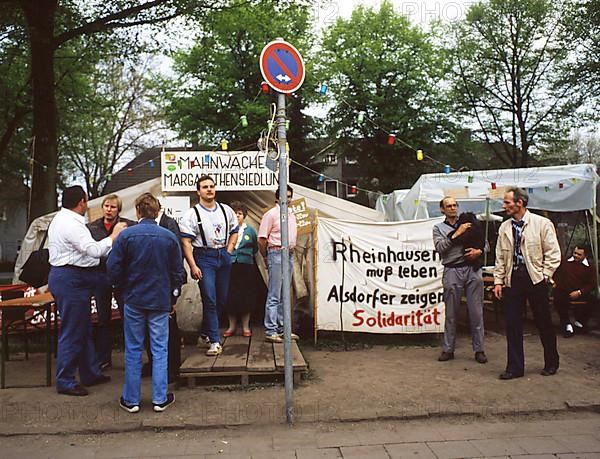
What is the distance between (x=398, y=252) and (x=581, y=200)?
3.97m

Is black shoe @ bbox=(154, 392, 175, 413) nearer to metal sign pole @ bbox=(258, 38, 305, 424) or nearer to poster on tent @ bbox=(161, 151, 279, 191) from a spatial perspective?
metal sign pole @ bbox=(258, 38, 305, 424)

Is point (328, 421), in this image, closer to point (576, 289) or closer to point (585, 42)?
point (576, 289)

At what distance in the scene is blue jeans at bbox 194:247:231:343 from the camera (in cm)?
585

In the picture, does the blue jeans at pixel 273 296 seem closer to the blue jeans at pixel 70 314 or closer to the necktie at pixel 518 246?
the blue jeans at pixel 70 314

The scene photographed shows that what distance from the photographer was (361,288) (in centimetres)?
745

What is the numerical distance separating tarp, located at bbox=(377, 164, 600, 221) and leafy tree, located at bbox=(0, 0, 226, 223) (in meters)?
7.15

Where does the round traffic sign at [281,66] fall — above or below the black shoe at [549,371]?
above

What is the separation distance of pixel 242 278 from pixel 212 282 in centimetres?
157

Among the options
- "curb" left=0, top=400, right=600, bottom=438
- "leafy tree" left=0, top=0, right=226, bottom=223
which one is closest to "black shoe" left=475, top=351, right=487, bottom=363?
"curb" left=0, top=400, right=600, bottom=438

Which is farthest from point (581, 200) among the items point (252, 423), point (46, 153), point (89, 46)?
point (89, 46)

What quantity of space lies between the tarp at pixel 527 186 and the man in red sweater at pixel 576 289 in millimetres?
1060

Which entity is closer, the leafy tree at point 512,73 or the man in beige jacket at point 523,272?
the man in beige jacket at point 523,272

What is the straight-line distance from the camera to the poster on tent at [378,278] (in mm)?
7383

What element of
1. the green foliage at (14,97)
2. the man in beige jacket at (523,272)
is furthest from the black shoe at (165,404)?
the green foliage at (14,97)
